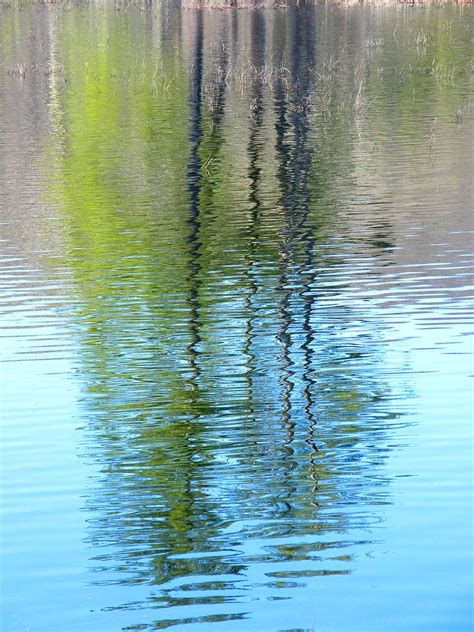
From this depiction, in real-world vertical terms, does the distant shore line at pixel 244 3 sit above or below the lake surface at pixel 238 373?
above

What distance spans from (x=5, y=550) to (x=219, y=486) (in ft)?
5.85

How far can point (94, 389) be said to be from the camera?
12.0m

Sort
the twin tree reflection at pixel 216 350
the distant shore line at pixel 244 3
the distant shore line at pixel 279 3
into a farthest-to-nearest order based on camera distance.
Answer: the distant shore line at pixel 244 3 → the distant shore line at pixel 279 3 → the twin tree reflection at pixel 216 350

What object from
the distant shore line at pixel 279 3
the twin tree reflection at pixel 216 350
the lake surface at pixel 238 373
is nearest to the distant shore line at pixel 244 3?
the distant shore line at pixel 279 3

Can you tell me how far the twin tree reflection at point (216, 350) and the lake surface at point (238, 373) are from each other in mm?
35

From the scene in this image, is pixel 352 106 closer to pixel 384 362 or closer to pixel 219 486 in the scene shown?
pixel 384 362

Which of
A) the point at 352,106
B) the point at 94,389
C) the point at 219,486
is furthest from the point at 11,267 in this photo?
the point at 352,106

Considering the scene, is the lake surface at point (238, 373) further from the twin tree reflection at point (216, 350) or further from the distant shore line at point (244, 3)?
the distant shore line at point (244, 3)

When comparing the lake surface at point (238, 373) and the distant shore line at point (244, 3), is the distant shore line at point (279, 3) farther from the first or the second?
the lake surface at point (238, 373)

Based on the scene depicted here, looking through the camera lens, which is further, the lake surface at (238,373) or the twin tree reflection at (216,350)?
the twin tree reflection at (216,350)

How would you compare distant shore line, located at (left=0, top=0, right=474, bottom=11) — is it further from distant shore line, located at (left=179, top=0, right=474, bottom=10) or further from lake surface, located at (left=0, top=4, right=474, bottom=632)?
lake surface, located at (left=0, top=4, right=474, bottom=632)

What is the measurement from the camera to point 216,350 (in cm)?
1312

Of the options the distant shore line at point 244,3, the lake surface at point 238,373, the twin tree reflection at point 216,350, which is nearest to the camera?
the lake surface at point 238,373

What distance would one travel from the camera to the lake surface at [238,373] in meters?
7.72
